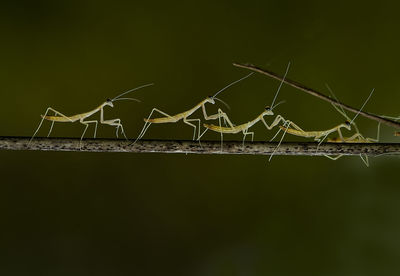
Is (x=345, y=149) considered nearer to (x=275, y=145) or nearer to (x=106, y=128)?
(x=275, y=145)

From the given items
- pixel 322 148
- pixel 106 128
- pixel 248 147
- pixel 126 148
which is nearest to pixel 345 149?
pixel 322 148

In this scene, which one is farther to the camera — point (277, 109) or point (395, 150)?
point (277, 109)

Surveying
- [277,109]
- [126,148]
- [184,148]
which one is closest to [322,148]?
[184,148]

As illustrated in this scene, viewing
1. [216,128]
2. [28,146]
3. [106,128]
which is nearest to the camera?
[28,146]

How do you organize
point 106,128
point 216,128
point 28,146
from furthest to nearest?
point 106,128 → point 216,128 → point 28,146

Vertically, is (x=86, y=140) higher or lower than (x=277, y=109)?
lower

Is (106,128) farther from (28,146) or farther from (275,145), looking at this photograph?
(275,145)
